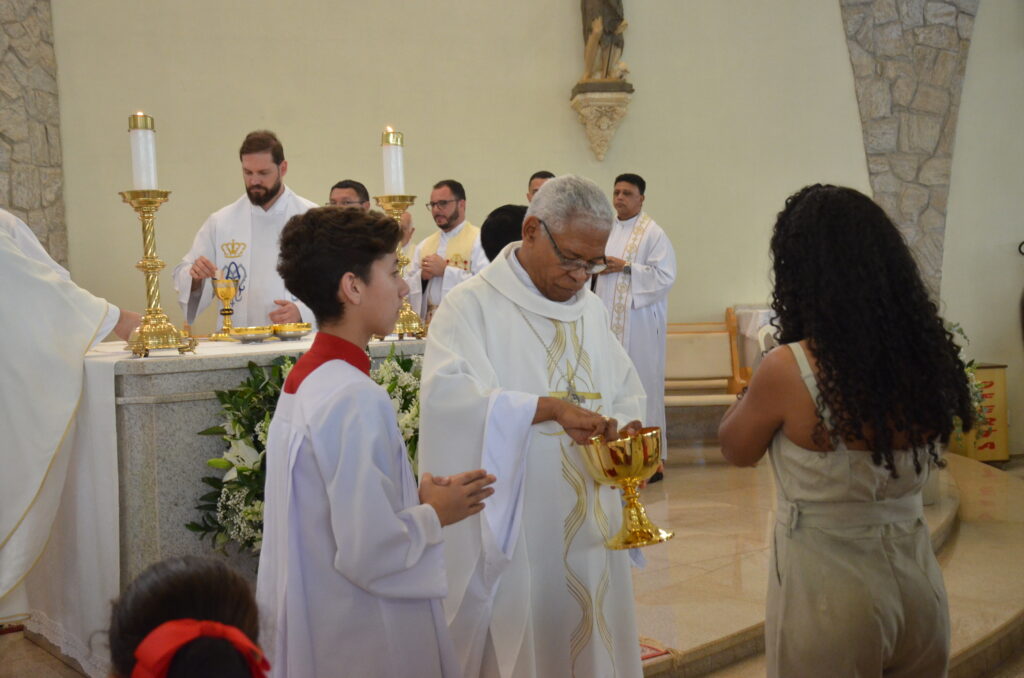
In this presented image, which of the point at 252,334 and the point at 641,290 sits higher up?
the point at 641,290

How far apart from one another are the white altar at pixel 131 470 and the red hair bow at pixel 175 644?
2334mm

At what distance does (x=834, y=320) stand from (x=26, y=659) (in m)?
3.32

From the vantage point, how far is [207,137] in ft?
24.2

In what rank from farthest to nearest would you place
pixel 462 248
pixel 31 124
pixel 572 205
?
pixel 31 124 < pixel 462 248 < pixel 572 205

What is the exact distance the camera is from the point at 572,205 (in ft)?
8.38

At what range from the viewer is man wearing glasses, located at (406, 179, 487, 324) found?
5938 millimetres

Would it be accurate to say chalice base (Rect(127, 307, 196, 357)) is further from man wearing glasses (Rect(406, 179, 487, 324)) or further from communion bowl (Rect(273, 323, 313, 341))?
man wearing glasses (Rect(406, 179, 487, 324))

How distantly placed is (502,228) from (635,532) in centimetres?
152

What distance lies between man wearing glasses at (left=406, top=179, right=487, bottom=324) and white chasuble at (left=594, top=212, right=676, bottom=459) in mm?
1028

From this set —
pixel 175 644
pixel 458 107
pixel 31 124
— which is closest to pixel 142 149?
pixel 175 644

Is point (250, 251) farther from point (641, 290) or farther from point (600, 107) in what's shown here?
point (600, 107)

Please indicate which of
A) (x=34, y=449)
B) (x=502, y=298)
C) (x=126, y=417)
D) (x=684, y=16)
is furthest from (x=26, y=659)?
(x=684, y=16)

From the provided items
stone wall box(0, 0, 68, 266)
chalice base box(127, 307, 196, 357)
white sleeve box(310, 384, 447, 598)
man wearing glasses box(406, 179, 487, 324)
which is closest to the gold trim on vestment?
man wearing glasses box(406, 179, 487, 324)

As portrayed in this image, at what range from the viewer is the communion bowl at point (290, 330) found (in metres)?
4.04
